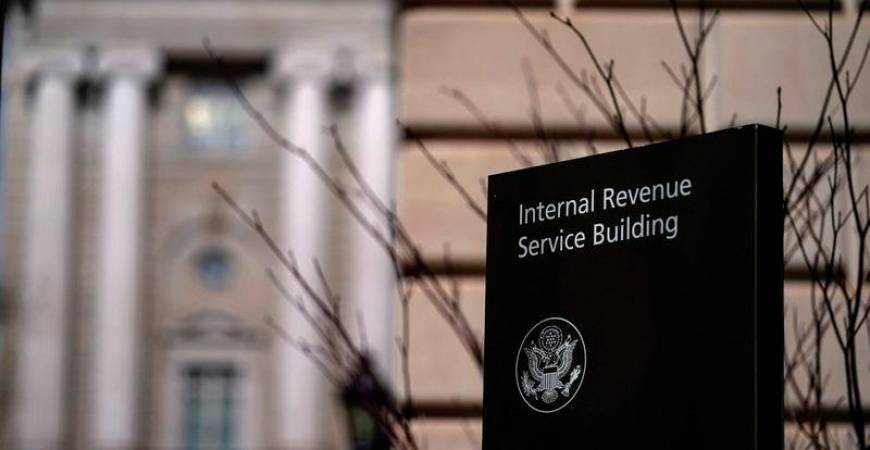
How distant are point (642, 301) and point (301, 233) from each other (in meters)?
50.7

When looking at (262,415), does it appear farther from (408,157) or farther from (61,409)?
(408,157)

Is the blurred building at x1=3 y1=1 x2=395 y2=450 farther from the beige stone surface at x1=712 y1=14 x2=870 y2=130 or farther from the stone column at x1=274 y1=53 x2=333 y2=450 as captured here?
the beige stone surface at x1=712 y1=14 x2=870 y2=130

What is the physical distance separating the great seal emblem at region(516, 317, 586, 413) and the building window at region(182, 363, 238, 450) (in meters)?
49.8

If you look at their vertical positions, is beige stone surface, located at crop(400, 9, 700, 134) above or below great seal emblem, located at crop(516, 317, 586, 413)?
above

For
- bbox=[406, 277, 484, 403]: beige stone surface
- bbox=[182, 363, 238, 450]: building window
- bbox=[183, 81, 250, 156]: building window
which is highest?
bbox=[183, 81, 250, 156]: building window

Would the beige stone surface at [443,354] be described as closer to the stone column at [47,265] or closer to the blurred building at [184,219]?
the blurred building at [184,219]

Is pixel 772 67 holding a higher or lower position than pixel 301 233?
lower

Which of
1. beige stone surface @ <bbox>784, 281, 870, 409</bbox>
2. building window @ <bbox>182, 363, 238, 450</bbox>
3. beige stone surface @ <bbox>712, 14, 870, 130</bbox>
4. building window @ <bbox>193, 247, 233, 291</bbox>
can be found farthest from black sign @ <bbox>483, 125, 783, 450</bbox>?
building window @ <bbox>193, 247, 233, 291</bbox>

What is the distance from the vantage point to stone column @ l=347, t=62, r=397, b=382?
176ft

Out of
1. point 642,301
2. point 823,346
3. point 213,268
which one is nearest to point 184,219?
point 213,268

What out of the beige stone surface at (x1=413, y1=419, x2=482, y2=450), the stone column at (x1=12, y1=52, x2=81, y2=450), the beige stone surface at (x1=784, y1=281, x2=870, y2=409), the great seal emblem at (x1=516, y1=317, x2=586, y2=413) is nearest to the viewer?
the great seal emblem at (x1=516, y1=317, x2=586, y2=413)

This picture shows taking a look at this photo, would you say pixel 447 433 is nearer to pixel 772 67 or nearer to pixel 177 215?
pixel 772 67

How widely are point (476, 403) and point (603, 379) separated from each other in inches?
130

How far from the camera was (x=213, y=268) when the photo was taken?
53531mm
